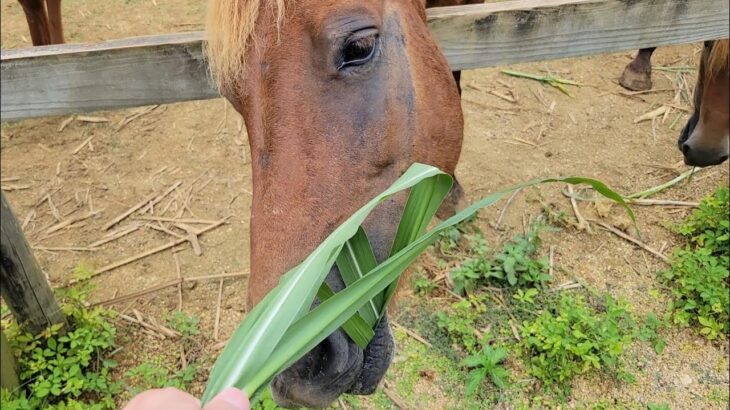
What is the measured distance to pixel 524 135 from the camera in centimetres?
425

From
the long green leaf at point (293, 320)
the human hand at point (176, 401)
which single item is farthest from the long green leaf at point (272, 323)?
the human hand at point (176, 401)

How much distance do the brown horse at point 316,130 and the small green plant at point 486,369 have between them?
3.75 ft

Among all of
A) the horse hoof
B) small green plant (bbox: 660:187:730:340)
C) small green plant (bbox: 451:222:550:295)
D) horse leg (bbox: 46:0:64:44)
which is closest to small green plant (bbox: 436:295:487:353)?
small green plant (bbox: 451:222:550:295)

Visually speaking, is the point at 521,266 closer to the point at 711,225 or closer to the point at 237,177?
the point at 711,225

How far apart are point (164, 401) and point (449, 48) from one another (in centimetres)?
172

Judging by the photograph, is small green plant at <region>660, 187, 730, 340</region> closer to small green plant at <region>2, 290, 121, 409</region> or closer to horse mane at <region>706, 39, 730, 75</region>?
horse mane at <region>706, 39, 730, 75</region>

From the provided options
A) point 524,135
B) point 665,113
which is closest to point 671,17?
point 524,135

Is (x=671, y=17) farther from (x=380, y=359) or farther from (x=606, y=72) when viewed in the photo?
(x=606, y=72)

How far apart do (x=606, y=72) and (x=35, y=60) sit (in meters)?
4.56

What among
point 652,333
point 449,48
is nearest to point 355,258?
point 449,48

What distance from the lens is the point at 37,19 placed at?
4418 mm

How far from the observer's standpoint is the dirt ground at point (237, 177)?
3016 mm

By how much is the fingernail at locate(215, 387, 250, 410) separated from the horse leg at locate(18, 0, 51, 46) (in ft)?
15.5

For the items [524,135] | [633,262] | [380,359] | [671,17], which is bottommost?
[633,262]
